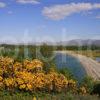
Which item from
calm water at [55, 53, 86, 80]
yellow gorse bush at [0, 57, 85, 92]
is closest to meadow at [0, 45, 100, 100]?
yellow gorse bush at [0, 57, 85, 92]

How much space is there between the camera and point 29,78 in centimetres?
1432

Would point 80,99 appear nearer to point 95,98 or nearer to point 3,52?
point 95,98

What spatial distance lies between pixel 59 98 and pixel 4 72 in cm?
324

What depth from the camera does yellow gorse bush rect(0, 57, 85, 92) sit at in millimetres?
14203

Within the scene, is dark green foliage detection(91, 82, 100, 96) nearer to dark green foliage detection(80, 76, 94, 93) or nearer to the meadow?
the meadow

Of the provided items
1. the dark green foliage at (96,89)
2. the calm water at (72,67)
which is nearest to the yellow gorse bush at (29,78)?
the dark green foliage at (96,89)

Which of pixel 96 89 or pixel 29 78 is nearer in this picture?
pixel 29 78

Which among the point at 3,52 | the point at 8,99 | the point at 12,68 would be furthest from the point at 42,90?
the point at 3,52

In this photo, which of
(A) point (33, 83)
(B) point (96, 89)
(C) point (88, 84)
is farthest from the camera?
(C) point (88, 84)

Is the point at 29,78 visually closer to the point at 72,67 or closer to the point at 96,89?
the point at 96,89

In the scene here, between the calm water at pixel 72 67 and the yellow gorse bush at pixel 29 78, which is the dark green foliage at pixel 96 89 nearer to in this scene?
the yellow gorse bush at pixel 29 78

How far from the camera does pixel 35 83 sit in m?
14.3

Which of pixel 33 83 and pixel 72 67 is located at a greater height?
pixel 33 83

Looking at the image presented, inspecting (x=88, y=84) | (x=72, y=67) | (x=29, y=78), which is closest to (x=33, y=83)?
(x=29, y=78)
